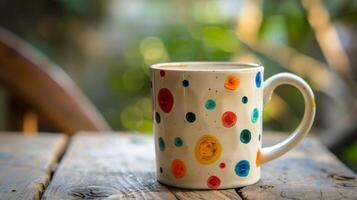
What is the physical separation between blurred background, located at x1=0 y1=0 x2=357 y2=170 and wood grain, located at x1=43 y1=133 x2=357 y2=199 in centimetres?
119

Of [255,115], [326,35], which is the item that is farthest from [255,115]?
[326,35]

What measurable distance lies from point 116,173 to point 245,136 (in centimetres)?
19

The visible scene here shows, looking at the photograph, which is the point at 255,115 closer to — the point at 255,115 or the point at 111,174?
the point at 255,115

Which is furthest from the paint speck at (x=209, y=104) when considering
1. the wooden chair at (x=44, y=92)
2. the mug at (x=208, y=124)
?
the wooden chair at (x=44, y=92)

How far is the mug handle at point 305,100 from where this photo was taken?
76cm

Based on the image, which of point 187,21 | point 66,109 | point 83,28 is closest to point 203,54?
point 187,21

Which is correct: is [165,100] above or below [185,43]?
above

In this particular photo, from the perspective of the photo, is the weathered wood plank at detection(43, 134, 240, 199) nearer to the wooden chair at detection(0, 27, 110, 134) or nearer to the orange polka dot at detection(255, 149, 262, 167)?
the orange polka dot at detection(255, 149, 262, 167)

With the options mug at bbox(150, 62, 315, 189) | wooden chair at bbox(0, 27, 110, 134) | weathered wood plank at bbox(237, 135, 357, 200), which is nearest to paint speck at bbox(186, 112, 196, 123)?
mug at bbox(150, 62, 315, 189)

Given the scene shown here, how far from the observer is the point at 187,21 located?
2711mm

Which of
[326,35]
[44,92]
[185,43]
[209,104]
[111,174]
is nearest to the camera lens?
[209,104]

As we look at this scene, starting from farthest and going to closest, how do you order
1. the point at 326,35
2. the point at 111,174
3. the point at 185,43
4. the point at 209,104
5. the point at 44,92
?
the point at 185,43 → the point at 326,35 → the point at 44,92 → the point at 111,174 → the point at 209,104

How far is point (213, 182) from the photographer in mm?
727

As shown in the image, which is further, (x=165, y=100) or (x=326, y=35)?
(x=326, y=35)
